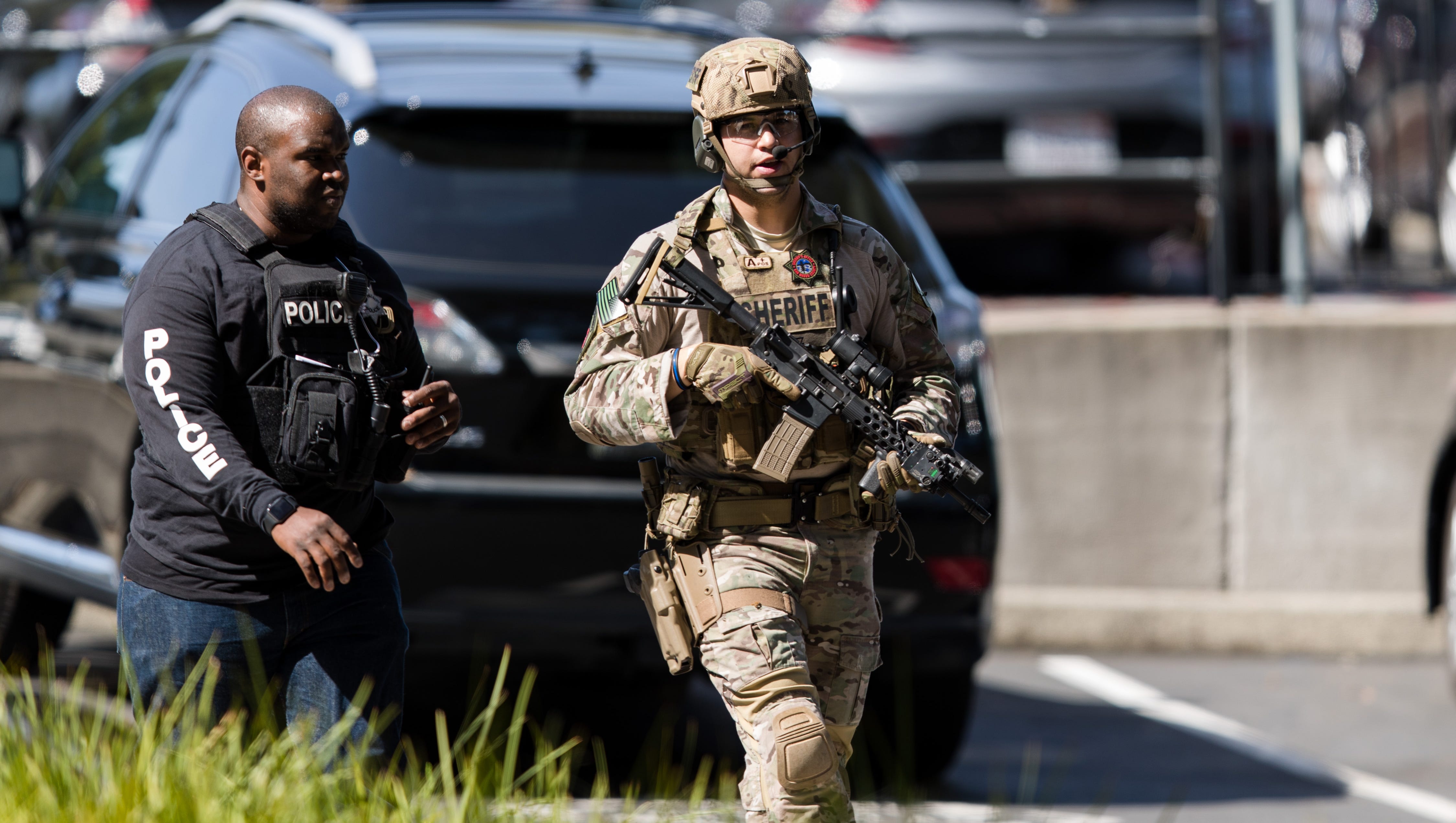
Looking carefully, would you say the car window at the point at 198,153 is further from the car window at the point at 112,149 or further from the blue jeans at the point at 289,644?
the blue jeans at the point at 289,644

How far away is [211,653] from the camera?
10.6 ft

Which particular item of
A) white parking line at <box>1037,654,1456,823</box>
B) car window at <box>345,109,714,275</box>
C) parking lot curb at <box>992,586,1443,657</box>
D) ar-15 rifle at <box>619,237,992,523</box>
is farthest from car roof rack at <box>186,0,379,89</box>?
parking lot curb at <box>992,586,1443,657</box>

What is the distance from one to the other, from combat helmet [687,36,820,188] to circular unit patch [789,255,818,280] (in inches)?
5.6

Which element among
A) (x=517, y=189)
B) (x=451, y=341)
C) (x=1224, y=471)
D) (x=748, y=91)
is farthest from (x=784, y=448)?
(x=1224, y=471)

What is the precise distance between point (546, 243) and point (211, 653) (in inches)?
66.2

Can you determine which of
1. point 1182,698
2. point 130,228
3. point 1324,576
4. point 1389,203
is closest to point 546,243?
point 130,228

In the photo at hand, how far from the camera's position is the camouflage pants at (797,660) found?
3.26 m

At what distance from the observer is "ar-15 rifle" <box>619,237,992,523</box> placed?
3250 mm

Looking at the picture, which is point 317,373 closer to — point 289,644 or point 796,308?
point 289,644

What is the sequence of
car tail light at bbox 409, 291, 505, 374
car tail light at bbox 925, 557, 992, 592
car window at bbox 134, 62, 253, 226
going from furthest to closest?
car window at bbox 134, 62, 253, 226 → car tail light at bbox 925, 557, 992, 592 → car tail light at bbox 409, 291, 505, 374

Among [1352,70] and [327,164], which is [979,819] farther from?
[1352,70]

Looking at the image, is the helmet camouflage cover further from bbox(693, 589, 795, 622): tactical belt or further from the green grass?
the green grass

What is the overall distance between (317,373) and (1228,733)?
4120 mm

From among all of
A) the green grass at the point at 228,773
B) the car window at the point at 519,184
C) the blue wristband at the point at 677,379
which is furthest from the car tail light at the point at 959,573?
the blue wristband at the point at 677,379
